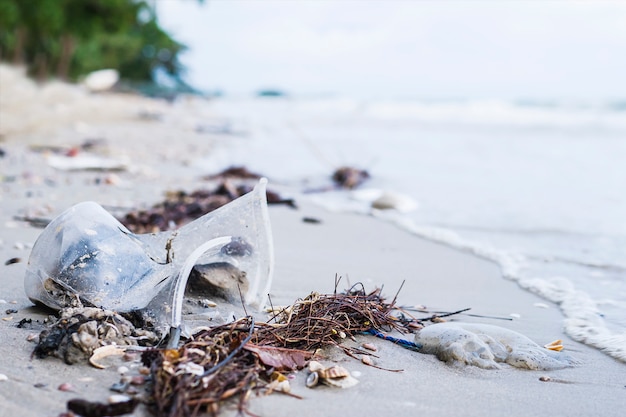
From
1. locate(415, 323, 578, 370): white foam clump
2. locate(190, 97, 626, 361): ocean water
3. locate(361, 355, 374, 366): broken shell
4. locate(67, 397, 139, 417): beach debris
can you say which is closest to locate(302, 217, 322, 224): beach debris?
locate(190, 97, 626, 361): ocean water

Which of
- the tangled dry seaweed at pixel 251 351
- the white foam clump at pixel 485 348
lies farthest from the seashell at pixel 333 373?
the white foam clump at pixel 485 348

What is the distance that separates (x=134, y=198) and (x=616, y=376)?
4.19m

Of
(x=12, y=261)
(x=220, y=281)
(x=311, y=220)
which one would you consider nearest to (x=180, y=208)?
(x=311, y=220)

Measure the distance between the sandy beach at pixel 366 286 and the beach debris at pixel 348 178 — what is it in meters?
1.26

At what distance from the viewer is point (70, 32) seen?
2028 centimetres

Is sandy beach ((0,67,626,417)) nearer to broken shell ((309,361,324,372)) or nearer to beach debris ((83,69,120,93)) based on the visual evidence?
broken shell ((309,361,324,372))

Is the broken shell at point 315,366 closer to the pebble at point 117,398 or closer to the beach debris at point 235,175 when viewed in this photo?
the pebble at point 117,398

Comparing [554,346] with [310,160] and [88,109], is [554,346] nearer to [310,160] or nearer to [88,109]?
[310,160]

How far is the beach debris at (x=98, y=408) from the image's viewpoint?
5.60 feet

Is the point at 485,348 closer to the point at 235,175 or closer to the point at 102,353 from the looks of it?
the point at 102,353

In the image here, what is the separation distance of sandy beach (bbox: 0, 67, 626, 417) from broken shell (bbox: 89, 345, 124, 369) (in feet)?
0.09

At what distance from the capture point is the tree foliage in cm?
1731

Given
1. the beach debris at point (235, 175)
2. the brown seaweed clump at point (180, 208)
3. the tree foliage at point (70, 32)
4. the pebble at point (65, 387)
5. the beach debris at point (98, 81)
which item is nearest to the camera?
the pebble at point (65, 387)

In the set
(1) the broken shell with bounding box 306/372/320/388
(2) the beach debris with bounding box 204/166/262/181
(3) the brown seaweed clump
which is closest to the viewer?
(1) the broken shell with bounding box 306/372/320/388
